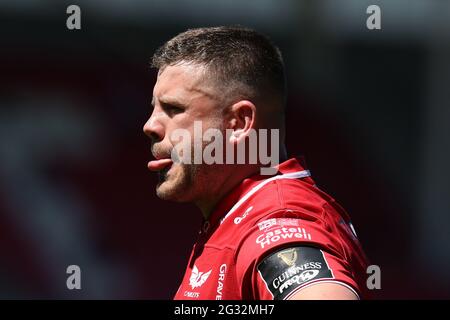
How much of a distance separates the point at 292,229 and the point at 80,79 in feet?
21.6

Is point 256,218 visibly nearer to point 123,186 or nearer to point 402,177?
point 123,186

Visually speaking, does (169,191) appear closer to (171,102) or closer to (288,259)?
(171,102)

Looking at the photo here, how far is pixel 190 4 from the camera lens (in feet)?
33.1

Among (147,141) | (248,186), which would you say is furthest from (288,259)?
(147,141)

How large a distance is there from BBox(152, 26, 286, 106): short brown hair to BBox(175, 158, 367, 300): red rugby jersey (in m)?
0.27

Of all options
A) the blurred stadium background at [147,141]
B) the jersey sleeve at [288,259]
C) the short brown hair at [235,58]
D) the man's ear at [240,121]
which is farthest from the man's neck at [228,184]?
the blurred stadium background at [147,141]

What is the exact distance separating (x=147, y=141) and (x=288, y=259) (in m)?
6.71

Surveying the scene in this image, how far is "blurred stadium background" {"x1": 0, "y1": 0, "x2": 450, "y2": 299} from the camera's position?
8.23 meters

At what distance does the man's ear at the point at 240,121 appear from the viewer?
2.84 metres

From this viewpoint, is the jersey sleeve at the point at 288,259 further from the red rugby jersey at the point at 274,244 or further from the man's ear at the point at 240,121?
the man's ear at the point at 240,121

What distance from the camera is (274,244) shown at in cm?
234

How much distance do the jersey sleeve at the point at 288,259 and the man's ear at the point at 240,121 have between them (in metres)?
0.42

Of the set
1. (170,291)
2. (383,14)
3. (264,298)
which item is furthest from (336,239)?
(383,14)

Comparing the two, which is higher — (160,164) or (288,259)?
(160,164)
